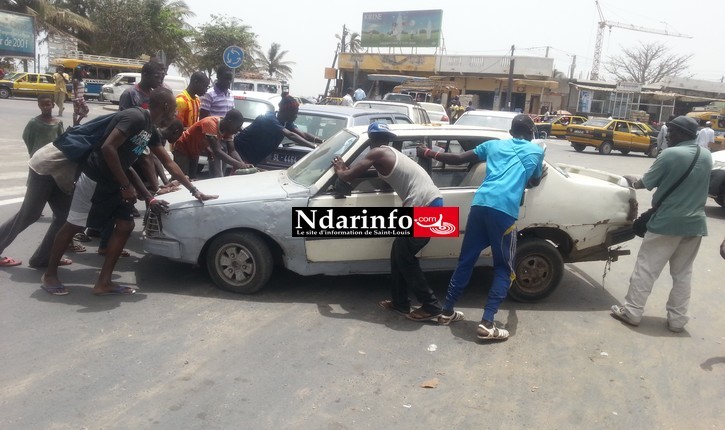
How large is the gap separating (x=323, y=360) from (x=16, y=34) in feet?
135

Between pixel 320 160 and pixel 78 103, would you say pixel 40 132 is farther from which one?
pixel 78 103

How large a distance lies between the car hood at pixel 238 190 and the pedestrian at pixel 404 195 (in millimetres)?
654

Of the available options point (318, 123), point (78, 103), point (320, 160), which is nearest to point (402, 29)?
point (78, 103)

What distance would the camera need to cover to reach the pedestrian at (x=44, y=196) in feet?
17.0

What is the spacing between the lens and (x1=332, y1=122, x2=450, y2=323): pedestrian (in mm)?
4766

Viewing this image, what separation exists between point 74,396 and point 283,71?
225 feet

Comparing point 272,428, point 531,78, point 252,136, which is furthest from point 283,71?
point 272,428

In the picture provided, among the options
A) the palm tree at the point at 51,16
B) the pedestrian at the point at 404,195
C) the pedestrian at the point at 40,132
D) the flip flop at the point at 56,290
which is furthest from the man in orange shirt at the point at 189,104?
the palm tree at the point at 51,16

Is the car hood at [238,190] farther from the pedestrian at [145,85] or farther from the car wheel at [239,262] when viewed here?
the pedestrian at [145,85]

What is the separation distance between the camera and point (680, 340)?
5.00m

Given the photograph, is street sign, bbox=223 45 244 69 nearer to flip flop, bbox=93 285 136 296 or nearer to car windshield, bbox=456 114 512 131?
car windshield, bbox=456 114 512 131

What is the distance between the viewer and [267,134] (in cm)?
728

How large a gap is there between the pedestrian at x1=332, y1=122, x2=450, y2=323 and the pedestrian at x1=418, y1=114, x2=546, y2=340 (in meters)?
0.21

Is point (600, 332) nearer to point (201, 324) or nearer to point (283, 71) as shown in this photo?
point (201, 324)
